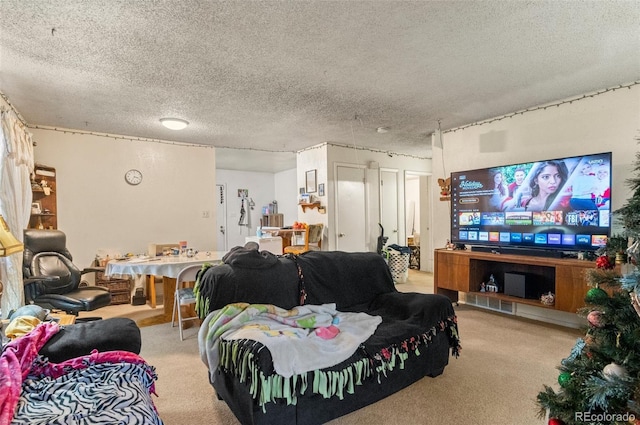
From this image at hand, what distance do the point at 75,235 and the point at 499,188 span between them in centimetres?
578

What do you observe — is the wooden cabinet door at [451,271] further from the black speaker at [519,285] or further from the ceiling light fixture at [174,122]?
the ceiling light fixture at [174,122]

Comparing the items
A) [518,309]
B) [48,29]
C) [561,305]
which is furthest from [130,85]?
[518,309]

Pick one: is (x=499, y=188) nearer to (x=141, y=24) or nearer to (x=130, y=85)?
(x=141, y=24)

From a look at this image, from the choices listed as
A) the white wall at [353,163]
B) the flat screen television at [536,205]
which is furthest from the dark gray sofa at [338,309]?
the white wall at [353,163]

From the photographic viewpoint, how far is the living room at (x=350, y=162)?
3.07 metres

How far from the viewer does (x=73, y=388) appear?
1.28m

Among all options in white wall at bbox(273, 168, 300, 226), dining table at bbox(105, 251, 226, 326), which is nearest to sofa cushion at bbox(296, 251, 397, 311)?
dining table at bbox(105, 251, 226, 326)

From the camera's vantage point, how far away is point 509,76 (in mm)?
2918

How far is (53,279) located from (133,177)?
2.54 meters

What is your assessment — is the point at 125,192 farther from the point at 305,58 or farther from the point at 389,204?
the point at 389,204

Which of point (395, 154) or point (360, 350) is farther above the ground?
point (395, 154)

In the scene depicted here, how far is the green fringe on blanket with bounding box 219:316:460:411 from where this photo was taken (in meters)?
1.60

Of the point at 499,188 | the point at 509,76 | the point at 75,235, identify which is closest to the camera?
the point at 509,76

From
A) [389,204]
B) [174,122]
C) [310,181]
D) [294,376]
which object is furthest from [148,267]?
[389,204]
